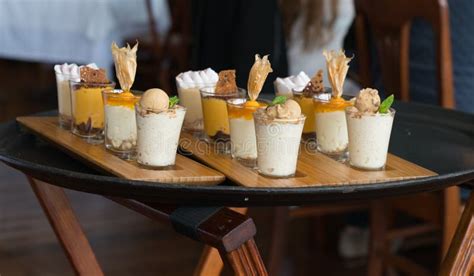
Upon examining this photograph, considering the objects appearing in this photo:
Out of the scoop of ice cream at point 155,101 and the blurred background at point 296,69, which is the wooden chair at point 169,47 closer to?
the blurred background at point 296,69

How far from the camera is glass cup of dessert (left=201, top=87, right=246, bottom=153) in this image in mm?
1354

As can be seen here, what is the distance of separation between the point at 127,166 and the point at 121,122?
0.41 feet

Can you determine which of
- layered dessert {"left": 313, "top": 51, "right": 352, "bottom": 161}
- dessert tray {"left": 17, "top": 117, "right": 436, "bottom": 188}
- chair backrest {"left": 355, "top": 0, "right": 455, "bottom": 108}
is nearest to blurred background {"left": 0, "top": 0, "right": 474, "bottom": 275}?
chair backrest {"left": 355, "top": 0, "right": 455, "bottom": 108}

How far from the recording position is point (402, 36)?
191 cm

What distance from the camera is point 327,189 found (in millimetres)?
1083

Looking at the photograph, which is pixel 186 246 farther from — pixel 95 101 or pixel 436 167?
pixel 436 167

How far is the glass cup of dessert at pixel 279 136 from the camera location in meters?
1.18

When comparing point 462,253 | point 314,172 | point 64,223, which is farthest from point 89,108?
point 462,253

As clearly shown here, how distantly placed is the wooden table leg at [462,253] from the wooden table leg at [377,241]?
32.5 inches

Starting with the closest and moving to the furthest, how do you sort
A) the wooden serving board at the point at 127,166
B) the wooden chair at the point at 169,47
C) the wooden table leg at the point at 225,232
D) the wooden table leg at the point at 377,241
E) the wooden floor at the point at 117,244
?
the wooden table leg at the point at 225,232, the wooden serving board at the point at 127,166, the wooden table leg at the point at 377,241, the wooden floor at the point at 117,244, the wooden chair at the point at 169,47

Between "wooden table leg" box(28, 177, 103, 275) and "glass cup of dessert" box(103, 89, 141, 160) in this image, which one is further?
"wooden table leg" box(28, 177, 103, 275)

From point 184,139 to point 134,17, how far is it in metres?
3.12

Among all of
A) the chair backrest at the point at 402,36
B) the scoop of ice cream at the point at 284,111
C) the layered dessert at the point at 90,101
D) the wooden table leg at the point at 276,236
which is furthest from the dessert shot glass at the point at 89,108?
the wooden table leg at the point at 276,236

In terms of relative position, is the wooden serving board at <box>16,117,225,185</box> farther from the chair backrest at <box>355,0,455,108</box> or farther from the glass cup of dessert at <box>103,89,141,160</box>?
the chair backrest at <box>355,0,455,108</box>
